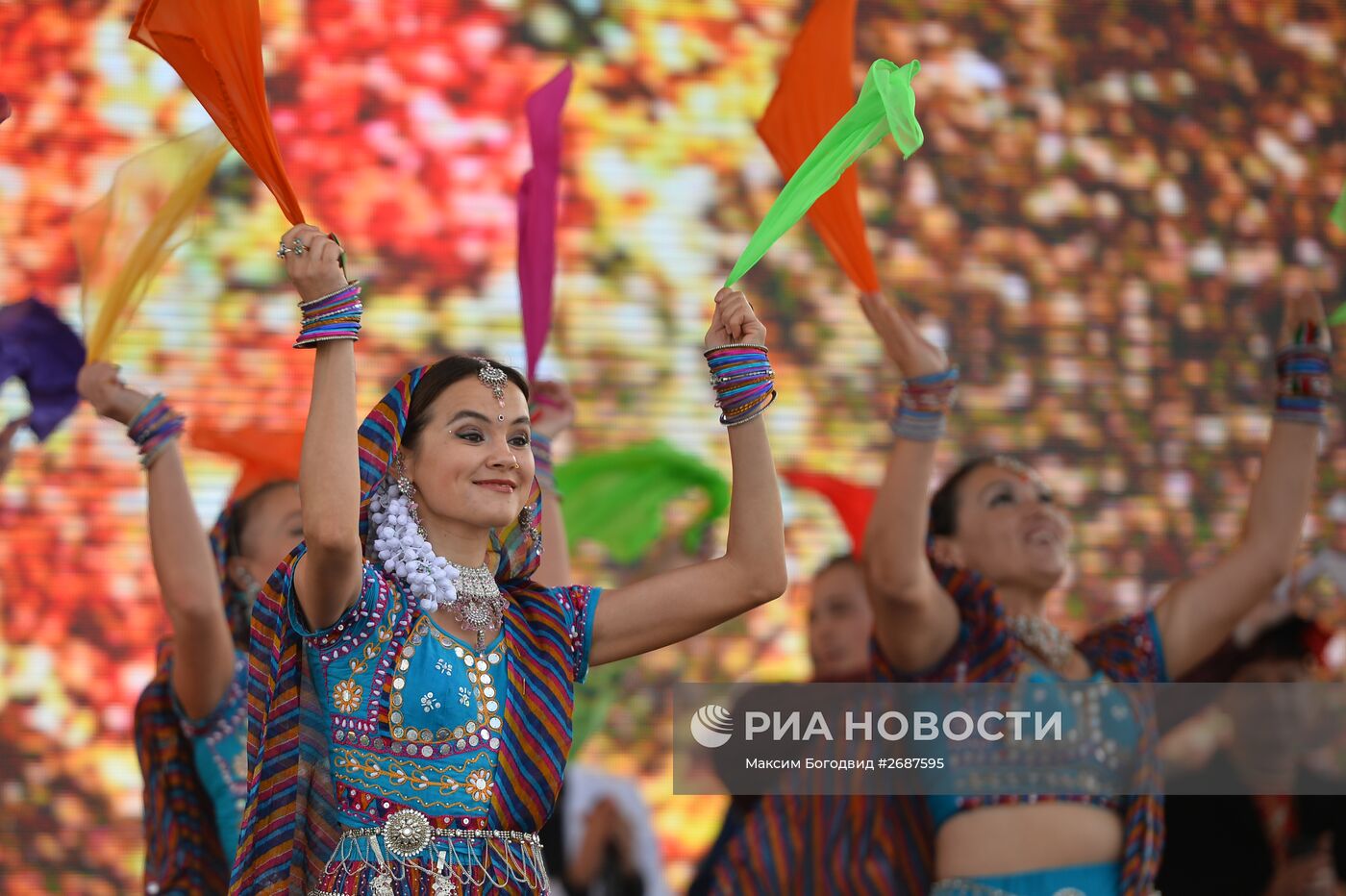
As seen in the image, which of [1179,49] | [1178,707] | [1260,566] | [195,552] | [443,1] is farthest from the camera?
[1179,49]

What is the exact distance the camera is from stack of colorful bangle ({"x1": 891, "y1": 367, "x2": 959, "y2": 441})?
2.97 metres

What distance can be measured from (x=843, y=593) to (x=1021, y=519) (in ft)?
2.05

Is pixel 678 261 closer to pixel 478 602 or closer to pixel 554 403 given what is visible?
pixel 554 403

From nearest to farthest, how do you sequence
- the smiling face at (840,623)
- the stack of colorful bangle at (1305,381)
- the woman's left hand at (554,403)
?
the woman's left hand at (554,403) < the stack of colorful bangle at (1305,381) < the smiling face at (840,623)

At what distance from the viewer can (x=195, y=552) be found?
275 cm

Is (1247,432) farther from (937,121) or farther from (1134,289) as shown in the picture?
(937,121)

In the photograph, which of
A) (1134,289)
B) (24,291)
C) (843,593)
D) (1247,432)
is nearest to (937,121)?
(1134,289)

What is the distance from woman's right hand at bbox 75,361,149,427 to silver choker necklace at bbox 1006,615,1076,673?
5.26 feet

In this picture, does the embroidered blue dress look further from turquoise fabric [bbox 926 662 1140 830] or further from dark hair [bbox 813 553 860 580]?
dark hair [bbox 813 553 860 580]

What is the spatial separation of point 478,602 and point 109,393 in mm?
1003

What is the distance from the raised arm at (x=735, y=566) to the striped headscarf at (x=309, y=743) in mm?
122

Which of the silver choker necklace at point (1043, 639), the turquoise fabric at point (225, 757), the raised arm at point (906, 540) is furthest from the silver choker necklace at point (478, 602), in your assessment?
the silver choker necklace at point (1043, 639)

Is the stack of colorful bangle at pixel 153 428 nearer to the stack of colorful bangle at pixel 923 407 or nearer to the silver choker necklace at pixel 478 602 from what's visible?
the silver choker necklace at pixel 478 602

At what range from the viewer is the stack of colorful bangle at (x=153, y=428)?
2746mm
